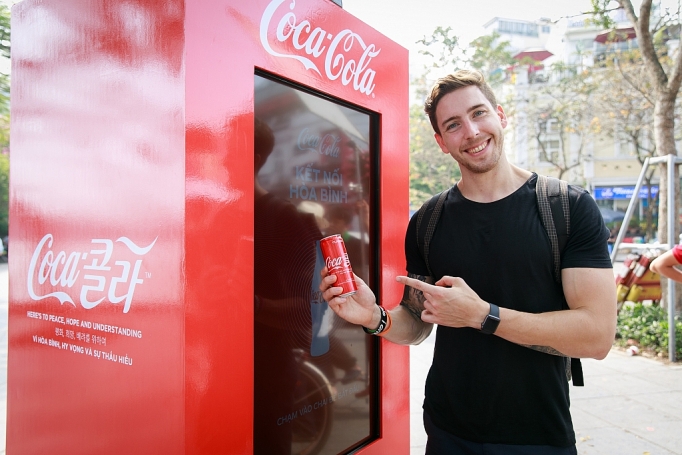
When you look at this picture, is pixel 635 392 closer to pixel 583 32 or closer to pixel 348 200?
pixel 348 200

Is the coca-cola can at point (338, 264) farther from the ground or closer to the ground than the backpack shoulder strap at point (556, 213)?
closer to the ground

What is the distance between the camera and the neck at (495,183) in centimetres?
217

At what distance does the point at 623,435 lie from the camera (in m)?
4.51

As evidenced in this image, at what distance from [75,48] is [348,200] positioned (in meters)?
1.44

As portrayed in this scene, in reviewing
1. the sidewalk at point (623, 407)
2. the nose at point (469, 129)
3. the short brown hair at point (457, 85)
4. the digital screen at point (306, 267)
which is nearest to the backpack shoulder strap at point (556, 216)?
the nose at point (469, 129)

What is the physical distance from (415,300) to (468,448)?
65 cm

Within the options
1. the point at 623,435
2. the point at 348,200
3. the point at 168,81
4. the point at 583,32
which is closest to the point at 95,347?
the point at 168,81

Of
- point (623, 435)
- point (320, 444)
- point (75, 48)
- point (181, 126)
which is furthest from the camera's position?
point (623, 435)

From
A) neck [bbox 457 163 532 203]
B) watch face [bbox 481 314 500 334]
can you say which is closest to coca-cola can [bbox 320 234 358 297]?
watch face [bbox 481 314 500 334]

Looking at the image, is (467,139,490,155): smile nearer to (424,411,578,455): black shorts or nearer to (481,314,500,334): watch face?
(481,314,500,334): watch face

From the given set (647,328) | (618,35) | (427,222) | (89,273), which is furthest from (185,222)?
(618,35)

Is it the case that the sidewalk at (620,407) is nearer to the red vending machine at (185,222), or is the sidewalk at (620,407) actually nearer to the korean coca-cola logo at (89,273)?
the red vending machine at (185,222)

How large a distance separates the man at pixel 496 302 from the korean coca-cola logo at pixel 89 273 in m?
0.74

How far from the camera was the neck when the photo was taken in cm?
217
